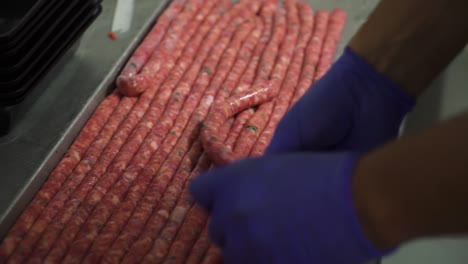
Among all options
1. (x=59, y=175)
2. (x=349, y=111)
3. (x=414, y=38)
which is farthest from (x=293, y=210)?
(x=59, y=175)

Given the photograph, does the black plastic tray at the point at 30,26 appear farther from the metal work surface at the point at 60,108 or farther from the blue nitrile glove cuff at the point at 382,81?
the blue nitrile glove cuff at the point at 382,81

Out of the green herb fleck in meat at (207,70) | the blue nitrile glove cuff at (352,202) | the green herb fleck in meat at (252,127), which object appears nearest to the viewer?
the blue nitrile glove cuff at (352,202)

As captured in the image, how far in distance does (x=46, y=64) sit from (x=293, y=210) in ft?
5.49

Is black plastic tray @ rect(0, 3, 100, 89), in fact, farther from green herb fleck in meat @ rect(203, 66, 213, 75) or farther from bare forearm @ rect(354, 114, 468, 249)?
bare forearm @ rect(354, 114, 468, 249)

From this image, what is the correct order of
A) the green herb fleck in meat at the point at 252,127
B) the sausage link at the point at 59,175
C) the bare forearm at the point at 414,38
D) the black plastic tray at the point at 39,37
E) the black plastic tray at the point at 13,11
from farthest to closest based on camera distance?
the green herb fleck in meat at the point at 252,127 < the black plastic tray at the point at 13,11 < the black plastic tray at the point at 39,37 < the sausage link at the point at 59,175 < the bare forearm at the point at 414,38

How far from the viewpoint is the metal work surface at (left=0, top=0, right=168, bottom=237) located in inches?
97.4

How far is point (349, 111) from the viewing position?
2055 millimetres

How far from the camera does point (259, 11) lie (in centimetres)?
365

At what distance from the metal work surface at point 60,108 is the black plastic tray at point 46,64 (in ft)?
0.75

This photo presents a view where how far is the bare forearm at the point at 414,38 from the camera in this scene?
75.5 inches

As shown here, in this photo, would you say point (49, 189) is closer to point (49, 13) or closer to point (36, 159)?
point (36, 159)

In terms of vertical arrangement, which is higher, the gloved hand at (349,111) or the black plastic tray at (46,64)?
the gloved hand at (349,111)

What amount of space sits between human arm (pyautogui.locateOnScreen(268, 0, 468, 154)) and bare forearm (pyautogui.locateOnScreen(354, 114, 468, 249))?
0.77 meters

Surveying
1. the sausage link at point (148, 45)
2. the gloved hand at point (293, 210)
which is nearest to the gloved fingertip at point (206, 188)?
the gloved hand at point (293, 210)
